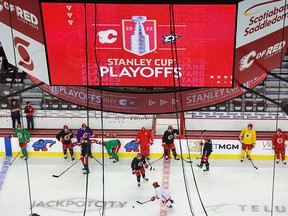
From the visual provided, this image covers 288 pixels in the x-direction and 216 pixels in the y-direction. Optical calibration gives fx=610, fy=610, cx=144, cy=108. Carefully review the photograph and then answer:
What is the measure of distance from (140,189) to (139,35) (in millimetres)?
7254

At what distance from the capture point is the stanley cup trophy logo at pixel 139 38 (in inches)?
273

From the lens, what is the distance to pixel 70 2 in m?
6.81

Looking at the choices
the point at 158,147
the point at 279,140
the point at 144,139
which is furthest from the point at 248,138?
the point at 144,139

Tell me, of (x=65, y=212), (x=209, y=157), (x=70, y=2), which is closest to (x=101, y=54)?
(x=70, y=2)

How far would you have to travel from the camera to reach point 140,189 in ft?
45.3

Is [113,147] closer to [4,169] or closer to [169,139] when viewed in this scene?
[169,139]

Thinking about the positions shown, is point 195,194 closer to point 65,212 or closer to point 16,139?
point 65,212

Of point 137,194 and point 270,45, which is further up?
point 270,45

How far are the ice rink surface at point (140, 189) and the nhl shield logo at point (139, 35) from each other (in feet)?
19.2

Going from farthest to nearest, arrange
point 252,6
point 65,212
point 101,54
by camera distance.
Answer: point 65,212
point 101,54
point 252,6

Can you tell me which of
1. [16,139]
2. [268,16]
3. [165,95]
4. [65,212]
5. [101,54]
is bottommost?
[65,212]

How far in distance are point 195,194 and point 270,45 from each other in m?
6.80

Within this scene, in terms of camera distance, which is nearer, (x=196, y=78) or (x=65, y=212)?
(x=196, y=78)

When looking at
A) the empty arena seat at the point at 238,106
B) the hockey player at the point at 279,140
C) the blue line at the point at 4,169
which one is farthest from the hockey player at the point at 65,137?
the hockey player at the point at 279,140
